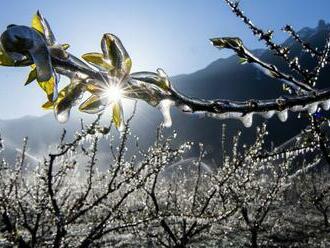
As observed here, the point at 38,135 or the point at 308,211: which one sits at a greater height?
the point at 38,135

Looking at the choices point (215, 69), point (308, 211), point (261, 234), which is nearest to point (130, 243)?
point (261, 234)

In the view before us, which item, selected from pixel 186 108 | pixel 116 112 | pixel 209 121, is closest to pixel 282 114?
pixel 186 108

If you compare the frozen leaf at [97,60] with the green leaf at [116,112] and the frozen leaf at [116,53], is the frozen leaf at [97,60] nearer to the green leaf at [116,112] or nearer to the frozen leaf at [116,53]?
the frozen leaf at [116,53]

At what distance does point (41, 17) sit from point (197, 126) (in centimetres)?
8288

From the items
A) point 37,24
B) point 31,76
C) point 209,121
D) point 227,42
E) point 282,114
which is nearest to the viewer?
point 37,24

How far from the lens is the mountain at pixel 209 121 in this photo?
80188 mm

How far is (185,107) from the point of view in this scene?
2.59 feet

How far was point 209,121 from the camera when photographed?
8775 cm

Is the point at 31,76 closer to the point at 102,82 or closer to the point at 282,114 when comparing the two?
the point at 102,82

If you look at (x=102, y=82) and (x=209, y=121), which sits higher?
(x=209, y=121)

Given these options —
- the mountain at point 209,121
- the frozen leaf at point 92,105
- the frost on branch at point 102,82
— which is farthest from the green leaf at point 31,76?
the mountain at point 209,121

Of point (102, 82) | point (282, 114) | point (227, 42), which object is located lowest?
point (102, 82)

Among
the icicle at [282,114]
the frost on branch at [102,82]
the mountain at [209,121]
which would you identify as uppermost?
the mountain at [209,121]

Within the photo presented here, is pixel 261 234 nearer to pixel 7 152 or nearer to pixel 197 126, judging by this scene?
pixel 197 126
